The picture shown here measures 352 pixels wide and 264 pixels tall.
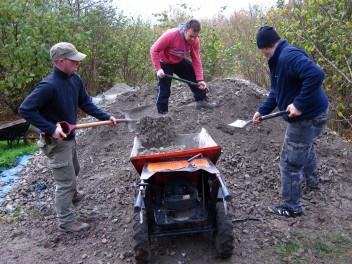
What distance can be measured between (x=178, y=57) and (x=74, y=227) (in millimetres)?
3295

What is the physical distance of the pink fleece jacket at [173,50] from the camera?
21.2 ft

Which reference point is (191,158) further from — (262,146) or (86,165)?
(86,165)

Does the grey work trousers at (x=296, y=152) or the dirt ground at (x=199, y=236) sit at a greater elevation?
the grey work trousers at (x=296, y=152)

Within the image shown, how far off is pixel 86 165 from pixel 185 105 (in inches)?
92.0

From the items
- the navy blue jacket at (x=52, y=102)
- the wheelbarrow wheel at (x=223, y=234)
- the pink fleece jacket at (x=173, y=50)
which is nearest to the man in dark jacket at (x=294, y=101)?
the wheelbarrow wheel at (x=223, y=234)

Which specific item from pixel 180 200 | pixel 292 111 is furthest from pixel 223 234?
pixel 292 111

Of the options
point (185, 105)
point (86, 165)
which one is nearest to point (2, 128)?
point (86, 165)

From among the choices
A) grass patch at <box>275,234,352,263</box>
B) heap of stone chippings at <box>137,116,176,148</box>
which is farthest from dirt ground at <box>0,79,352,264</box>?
heap of stone chippings at <box>137,116,176,148</box>

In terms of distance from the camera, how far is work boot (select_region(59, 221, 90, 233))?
4.48 meters

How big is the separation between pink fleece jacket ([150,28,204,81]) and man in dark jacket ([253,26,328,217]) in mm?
2365

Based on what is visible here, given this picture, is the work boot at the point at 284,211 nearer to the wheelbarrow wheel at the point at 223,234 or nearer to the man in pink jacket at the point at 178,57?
the wheelbarrow wheel at the point at 223,234

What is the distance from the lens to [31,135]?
9.02m

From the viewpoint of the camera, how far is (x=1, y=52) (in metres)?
9.14

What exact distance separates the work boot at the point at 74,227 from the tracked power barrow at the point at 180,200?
3.19 ft
